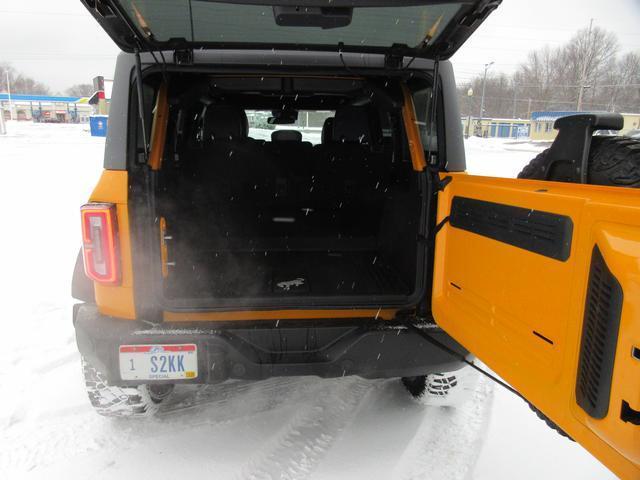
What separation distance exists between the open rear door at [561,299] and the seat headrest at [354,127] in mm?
2086

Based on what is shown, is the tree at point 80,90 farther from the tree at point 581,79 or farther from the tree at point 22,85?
the tree at point 581,79

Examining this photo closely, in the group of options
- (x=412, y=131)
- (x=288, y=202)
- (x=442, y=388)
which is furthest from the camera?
(x=288, y=202)

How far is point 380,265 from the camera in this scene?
3508 mm

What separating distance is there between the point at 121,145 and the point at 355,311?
1352mm

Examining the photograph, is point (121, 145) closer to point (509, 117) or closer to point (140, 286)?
point (140, 286)

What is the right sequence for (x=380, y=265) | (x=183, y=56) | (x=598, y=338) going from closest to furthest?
(x=598, y=338)
(x=183, y=56)
(x=380, y=265)

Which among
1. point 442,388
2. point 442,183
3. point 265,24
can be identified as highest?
point 265,24

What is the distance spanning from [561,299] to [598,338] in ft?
0.61

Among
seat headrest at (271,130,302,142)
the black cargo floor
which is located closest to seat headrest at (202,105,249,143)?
seat headrest at (271,130,302,142)

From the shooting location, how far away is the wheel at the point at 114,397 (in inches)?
98.1

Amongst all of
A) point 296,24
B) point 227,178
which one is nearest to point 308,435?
point 296,24

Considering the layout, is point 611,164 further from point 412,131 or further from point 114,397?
point 114,397

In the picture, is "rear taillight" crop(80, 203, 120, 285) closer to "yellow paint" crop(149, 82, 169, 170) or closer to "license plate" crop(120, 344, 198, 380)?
"license plate" crop(120, 344, 198, 380)

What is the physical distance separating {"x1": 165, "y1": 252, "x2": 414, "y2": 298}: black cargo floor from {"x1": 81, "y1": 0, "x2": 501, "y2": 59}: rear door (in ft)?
4.04
